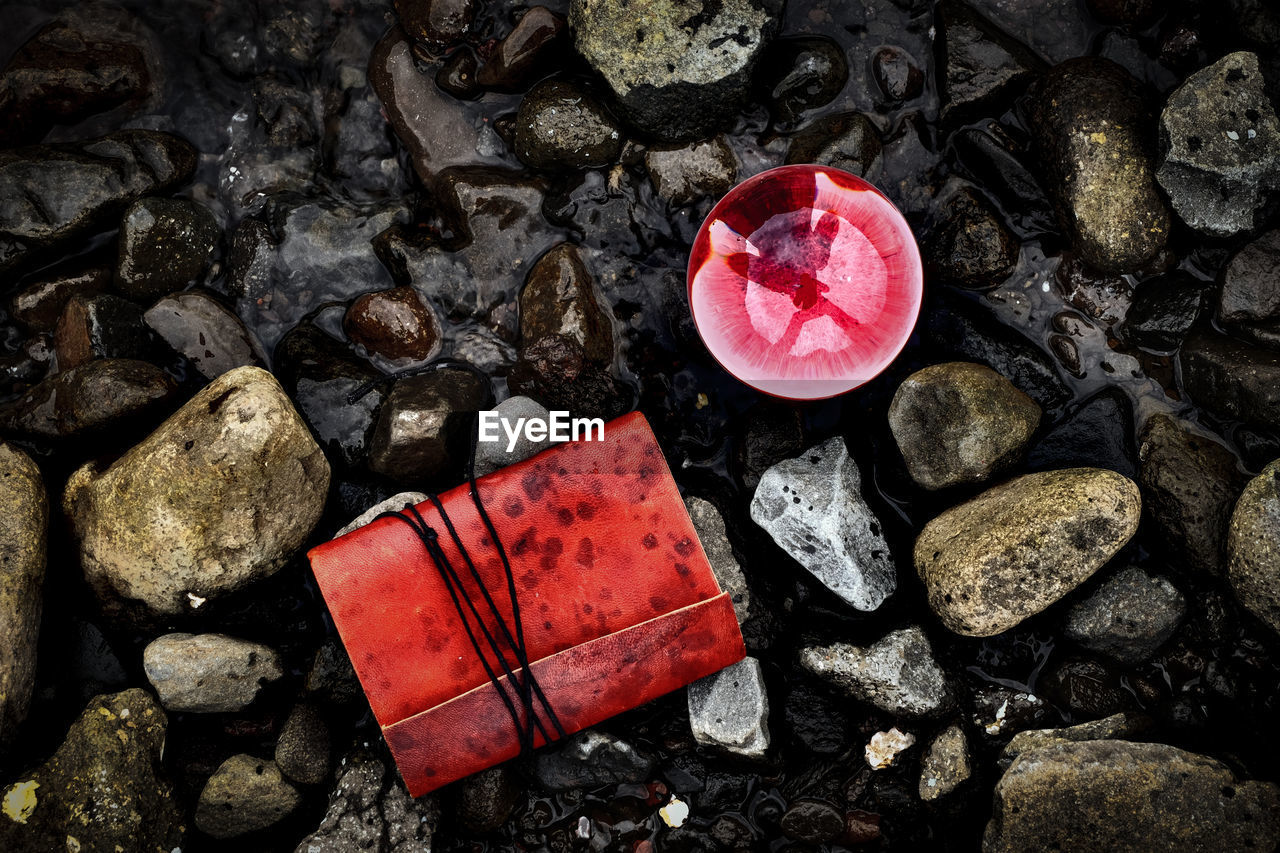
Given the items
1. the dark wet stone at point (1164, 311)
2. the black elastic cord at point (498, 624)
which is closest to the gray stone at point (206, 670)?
the black elastic cord at point (498, 624)

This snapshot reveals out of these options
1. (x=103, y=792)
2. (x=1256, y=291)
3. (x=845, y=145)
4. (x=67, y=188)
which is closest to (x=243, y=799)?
(x=103, y=792)

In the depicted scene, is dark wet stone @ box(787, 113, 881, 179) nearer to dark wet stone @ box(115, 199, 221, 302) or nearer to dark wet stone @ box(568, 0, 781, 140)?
dark wet stone @ box(568, 0, 781, 140)

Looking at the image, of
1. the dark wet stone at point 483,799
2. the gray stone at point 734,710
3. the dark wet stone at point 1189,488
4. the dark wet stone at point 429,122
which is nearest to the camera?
the dark wet stone at point 1189,488

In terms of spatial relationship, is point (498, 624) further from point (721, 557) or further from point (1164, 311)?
point (1164, 311)

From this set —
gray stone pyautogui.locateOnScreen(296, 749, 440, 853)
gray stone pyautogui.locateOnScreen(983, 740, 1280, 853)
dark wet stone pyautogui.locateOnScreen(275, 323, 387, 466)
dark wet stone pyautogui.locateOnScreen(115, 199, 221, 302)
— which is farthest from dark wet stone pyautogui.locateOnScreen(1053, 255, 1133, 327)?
dark wet stone pyautogui.locateOnScreen(115, 199, 221, 302)

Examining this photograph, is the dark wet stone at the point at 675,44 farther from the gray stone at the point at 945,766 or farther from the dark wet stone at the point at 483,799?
the dark wet stone at the point at 483,799

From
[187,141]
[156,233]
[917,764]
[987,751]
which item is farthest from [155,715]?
[987,751]
